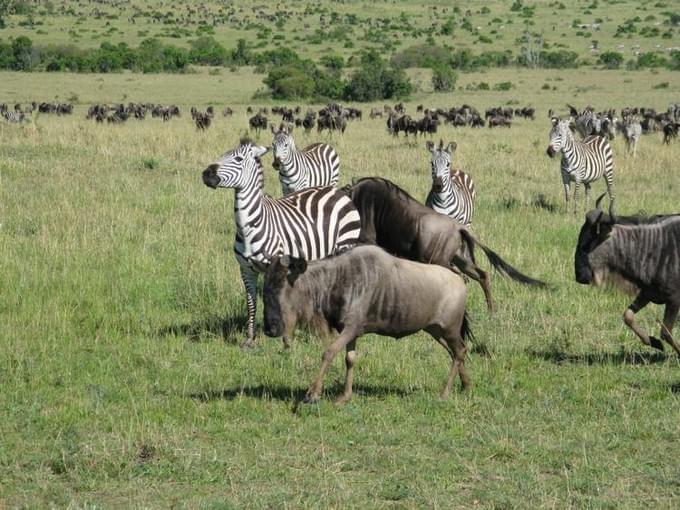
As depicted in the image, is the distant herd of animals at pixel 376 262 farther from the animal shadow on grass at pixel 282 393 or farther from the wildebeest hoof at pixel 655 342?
the animal shadow on grass at pixel 282 393

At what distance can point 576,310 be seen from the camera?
31.8 ft

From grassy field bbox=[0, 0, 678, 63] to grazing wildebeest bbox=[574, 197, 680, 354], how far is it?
6566cm

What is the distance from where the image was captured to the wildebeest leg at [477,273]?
31.9 feet

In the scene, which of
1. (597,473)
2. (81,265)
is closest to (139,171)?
(81,265)

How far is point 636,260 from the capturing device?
793 centimetres

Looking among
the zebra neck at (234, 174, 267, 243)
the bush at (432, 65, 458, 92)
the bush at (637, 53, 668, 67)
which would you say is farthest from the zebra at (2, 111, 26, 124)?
the bush at (637, 53, 668, 67)

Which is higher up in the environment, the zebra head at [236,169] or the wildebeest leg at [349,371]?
the zebra head at [236,169]

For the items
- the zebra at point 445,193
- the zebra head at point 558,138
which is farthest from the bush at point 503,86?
the zebra at point 445,193

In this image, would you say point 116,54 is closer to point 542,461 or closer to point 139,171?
point 139,171

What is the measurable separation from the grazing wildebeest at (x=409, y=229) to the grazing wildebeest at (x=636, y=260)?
111 centimetres

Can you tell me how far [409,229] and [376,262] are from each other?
7.20ft

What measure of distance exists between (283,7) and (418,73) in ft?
194

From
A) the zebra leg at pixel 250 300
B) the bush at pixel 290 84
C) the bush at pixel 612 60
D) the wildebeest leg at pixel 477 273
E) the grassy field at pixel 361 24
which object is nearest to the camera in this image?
the zebra leg at pixel 250 300

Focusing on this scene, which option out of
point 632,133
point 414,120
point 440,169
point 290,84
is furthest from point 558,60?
point 440,169
